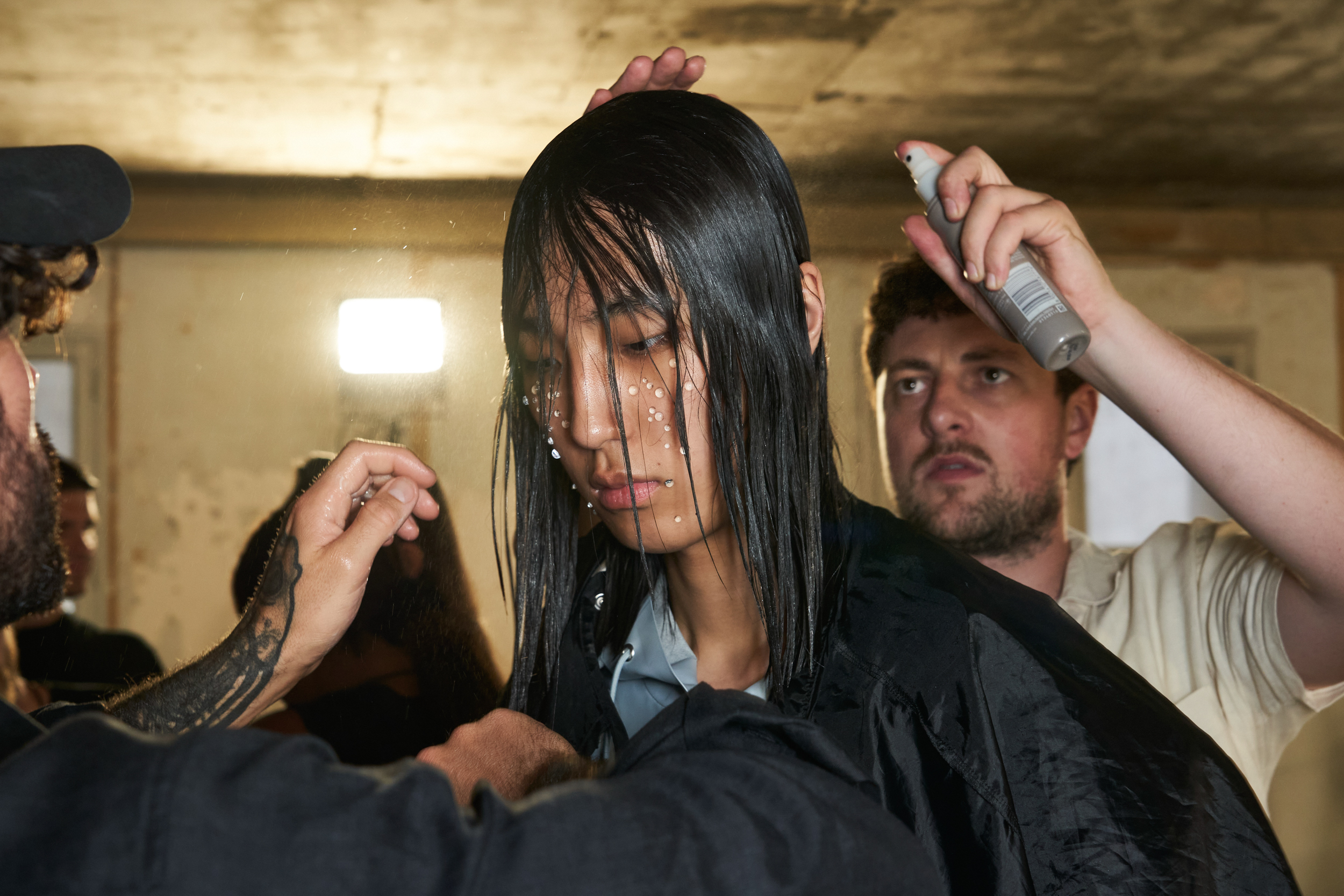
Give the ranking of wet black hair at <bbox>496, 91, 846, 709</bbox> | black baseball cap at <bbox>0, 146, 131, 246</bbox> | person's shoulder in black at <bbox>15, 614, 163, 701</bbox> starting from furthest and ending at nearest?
person's shoulder in black at <bbox>15, 614, 163, 701</bbox>, wet black hair at <bbox>496, 91, 846, 709</bbox>, black baseball cap at <bbox>0, 146, 131, 246</bbox>

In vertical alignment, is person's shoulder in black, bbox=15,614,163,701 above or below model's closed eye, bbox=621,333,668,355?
below

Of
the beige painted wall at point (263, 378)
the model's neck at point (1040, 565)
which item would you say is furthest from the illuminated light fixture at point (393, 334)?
the model's neck at point (1040, 565)

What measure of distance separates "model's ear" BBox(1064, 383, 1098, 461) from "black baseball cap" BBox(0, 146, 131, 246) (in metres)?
1.16

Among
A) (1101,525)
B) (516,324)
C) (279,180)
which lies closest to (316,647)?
(516,324)

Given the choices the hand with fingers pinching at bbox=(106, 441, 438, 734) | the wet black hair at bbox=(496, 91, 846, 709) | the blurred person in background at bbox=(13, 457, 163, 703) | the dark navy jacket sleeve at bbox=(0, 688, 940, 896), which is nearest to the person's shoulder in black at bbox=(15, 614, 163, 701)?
the blurred person in background at bbox=(13, 457, 163, 703)

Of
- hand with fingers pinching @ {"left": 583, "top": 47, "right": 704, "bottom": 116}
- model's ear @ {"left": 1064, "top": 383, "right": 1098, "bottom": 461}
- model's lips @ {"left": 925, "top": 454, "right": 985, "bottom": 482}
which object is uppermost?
hand with fingers pinching @ {"left": 583, "top": 47, "right": 704, "bottom": 116}

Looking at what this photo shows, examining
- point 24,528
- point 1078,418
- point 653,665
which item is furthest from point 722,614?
point 1078,418

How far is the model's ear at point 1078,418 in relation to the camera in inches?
53.9

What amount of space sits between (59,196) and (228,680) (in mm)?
451

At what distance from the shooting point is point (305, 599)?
92 cm

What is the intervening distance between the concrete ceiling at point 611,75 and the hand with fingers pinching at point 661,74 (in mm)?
188

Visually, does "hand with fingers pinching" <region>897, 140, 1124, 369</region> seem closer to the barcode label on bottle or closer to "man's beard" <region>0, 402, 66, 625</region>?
the barcode label on bottle

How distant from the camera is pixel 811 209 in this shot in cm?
119

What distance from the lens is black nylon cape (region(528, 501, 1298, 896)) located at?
30.4 inches
